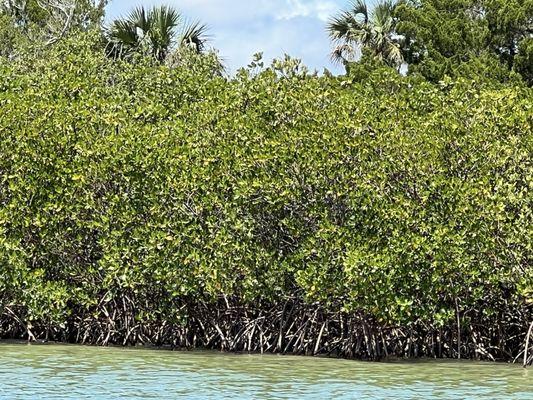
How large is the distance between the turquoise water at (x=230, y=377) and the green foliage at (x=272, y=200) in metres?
0.78

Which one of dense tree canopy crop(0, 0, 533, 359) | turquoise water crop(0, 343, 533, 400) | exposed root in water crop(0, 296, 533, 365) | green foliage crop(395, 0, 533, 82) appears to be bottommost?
turquoise water crop(0, 343, 533, 400)

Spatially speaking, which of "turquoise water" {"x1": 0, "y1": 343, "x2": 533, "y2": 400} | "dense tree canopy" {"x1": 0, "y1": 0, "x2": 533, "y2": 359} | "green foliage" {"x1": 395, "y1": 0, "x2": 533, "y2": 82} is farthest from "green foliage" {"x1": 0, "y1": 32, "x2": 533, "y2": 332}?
"green foliage" {"x1": 395, "y1": 0, "x2": 533, "y2": 82}

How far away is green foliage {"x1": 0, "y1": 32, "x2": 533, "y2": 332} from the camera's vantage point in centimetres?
1438

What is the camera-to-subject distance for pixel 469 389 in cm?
1248

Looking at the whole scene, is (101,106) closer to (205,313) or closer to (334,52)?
(205,313)

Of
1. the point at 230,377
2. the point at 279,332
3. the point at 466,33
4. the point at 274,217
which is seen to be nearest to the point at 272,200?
the point at 274,217

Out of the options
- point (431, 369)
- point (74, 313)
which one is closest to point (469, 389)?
point (431, 369)

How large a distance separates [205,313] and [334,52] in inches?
760

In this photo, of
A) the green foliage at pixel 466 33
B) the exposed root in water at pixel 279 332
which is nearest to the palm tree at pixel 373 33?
the green foliage at pixel 466 33

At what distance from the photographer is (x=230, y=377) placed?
1320cm

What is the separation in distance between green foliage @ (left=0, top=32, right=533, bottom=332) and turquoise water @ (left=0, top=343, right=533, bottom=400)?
78 centimetres

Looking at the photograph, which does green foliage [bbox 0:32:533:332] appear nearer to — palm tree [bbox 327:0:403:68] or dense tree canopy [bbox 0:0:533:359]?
dense tree canopy [bbox 0:0:533:359]

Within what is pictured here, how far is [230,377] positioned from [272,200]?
2.68 meters

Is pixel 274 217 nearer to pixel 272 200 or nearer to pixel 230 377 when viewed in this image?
pixel 272 200
